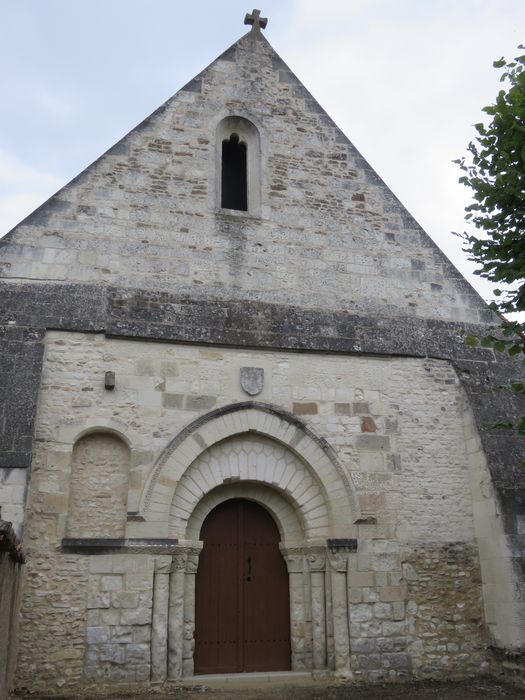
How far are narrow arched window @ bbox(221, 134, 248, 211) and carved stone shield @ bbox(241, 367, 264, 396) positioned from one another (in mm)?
2453

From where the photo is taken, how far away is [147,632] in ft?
22.1

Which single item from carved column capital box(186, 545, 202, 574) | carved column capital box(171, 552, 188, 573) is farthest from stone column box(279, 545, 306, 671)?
carved column capital box(171, 552, 188, 573)

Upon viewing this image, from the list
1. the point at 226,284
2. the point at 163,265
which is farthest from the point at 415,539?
the point at 163,265

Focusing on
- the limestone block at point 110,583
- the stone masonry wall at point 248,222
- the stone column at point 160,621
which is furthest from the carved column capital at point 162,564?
the stone masonry wall at point 248,222

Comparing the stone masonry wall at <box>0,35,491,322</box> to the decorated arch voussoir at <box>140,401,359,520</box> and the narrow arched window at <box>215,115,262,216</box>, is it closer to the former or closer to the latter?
the narrow arched window at <box>215,115,262,216</box>

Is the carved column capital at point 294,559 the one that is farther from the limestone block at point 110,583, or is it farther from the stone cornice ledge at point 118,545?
the limestone block at point 110,583

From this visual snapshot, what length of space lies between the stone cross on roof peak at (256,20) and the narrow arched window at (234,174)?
1.92 meters

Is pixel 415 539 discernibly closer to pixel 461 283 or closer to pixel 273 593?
pixel 273 593

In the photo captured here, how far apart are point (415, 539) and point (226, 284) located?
3.62 m

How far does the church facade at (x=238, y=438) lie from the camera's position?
22.5 ft

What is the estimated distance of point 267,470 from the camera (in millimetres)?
7695

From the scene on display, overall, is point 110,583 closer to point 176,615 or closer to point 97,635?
point 97,635

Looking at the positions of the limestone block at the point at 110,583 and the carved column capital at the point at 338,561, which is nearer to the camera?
the limestone block at the point at 110,583

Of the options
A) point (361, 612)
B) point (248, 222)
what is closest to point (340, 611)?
point (361, 612)
